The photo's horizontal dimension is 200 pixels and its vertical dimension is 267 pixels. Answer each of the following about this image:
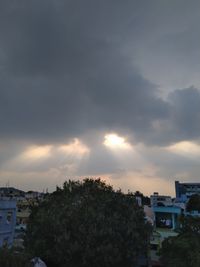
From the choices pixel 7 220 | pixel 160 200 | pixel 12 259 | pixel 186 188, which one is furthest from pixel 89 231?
pixel 186 188

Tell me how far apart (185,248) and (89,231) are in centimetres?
929

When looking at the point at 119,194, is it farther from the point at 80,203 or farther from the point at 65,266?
the point at 65,266

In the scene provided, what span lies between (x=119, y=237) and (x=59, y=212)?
5.98 metres

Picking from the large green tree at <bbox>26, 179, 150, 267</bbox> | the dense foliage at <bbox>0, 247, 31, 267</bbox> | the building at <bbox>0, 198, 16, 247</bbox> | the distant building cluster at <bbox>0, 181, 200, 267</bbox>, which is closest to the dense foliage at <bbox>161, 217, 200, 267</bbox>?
the large green tree at <bbox>26, 179, 150, 267</bbox>

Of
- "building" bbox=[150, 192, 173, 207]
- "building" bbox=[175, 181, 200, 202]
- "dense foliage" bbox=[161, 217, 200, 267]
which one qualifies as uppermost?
"building" bbox=[175, 181, 200, 202]

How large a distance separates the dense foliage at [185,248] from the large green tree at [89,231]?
7.78 feet

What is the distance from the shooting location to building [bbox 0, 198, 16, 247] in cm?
4131

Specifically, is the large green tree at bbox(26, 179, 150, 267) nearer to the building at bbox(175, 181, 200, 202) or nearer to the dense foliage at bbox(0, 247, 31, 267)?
the dense foliage at bbox(0, 247, 31, 267)

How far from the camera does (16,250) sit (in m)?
19.0

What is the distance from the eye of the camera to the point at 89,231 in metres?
28.3

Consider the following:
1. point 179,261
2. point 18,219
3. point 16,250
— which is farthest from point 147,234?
point 18,219

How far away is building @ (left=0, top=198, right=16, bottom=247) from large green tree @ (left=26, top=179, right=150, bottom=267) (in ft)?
31.3

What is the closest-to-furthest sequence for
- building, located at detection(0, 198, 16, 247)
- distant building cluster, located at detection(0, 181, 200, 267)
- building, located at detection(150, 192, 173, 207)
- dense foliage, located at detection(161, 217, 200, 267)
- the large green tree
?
the large green tree
dense foliage, located at detection(161, 217, 200, 267)
building, located at detection(0, 198, 16, 247)
distant building cluster, located at detection(0, 181, 200, 267)
building, located at detection(150, 192, 173, 207)

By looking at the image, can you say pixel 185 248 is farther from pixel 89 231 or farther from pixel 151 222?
pixel 151 222
